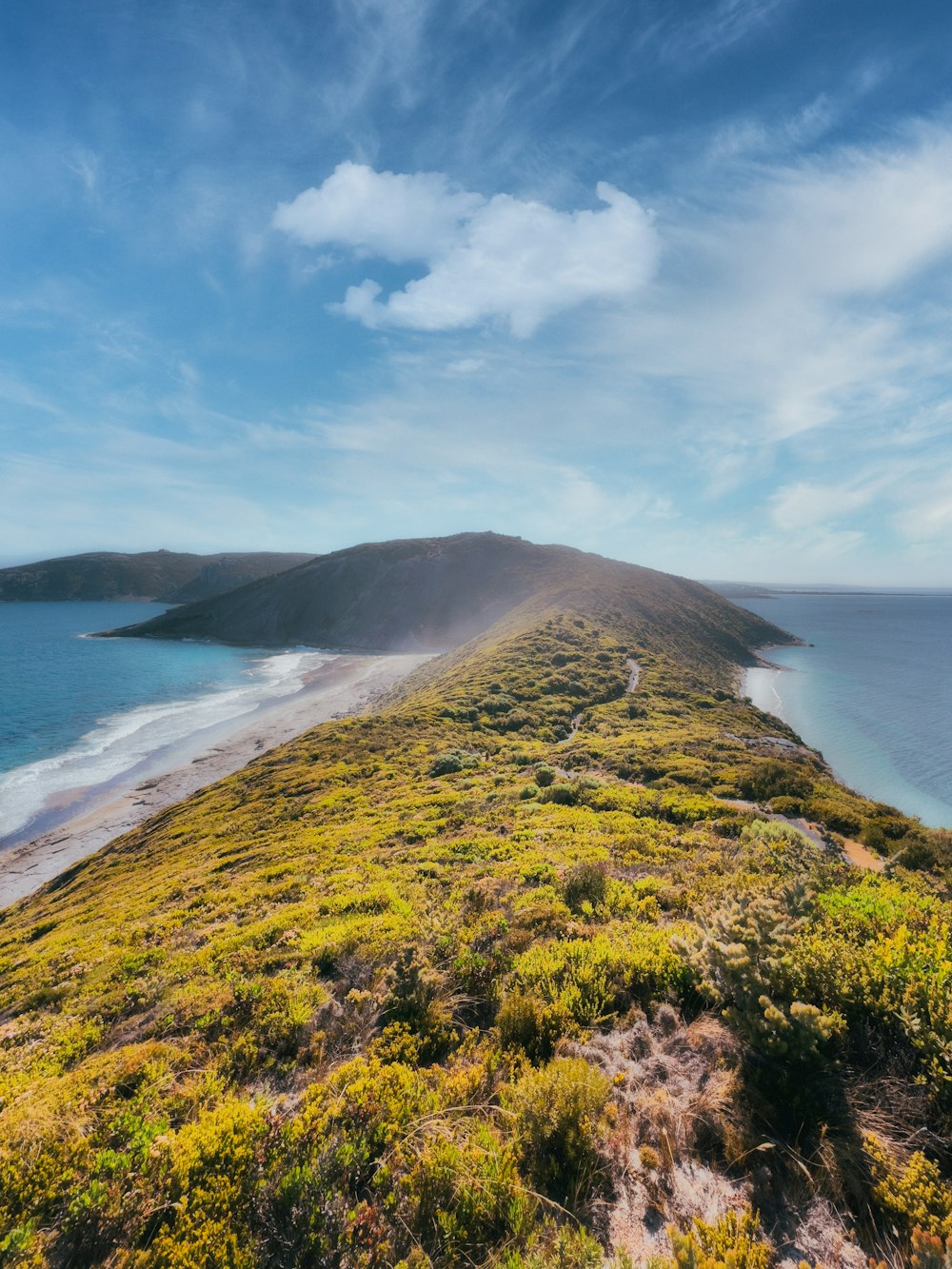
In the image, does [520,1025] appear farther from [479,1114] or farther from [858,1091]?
[858,1091]

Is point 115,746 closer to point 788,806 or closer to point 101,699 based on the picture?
point 101,699

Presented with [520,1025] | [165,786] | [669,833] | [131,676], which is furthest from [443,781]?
[131,676]

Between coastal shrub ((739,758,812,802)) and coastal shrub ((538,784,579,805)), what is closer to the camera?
coastal shrub ((739,758,812,802))

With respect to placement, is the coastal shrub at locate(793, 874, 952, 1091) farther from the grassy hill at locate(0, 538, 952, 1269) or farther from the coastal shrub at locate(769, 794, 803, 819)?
the coastal shrub at locate(769, 794, 803, 819)

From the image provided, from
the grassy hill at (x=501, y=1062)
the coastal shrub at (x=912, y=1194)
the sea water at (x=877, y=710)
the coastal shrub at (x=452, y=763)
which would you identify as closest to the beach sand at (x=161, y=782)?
the grassy hill at (x=501, y=1062)

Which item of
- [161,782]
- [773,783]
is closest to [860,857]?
[773,783]

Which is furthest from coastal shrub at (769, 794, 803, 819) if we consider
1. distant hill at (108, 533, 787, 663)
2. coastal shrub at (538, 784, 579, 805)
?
distant hill at (108, 533, 787, 663)
